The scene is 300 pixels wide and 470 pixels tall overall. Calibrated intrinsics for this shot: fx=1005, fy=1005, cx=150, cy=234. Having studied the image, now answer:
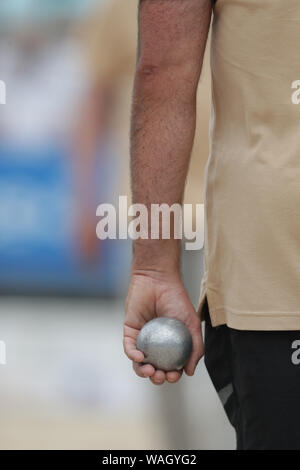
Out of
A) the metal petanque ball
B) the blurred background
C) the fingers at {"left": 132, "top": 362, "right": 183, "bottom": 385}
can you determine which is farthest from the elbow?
the blurred background

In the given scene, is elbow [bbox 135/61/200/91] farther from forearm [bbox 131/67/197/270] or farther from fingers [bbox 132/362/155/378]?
fingers [bbox 132/362/155/378]

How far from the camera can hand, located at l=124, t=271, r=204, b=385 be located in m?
2.21

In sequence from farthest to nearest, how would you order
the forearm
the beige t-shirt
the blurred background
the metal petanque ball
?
the blurred background
the forearm
the metal petanque ball
the beige t-shirt

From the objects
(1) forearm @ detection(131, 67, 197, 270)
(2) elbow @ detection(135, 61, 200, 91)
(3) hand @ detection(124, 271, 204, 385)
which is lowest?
(3) hand @ detection(124, 271, 204, 385)

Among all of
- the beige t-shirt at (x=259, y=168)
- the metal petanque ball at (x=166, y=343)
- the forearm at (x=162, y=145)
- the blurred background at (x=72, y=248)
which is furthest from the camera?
the blurred background at (x=72, y=248)

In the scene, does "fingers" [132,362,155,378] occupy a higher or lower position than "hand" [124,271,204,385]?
lower

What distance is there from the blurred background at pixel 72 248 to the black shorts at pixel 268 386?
5.94ft

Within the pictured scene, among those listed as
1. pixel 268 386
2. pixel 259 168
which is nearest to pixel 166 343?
pixel 268 386

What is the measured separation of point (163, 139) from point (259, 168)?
0.95 feet

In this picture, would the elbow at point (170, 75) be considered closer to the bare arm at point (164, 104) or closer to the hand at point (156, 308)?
the bare arm at point (164, 104)

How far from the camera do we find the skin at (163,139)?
2.18 metres

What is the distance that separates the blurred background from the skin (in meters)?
1.59

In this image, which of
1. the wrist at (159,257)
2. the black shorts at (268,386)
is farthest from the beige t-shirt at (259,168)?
the wrist at (159,257)
